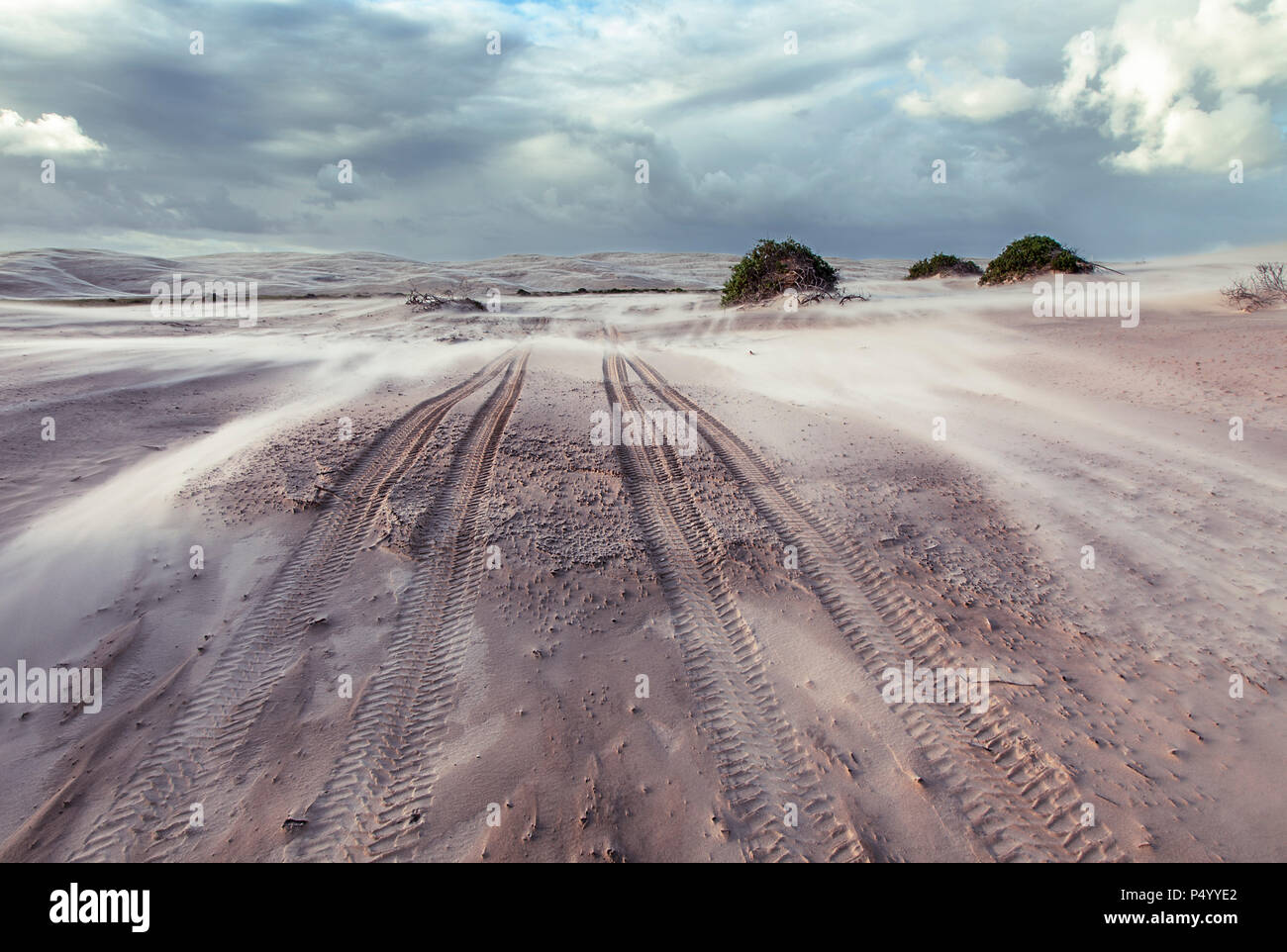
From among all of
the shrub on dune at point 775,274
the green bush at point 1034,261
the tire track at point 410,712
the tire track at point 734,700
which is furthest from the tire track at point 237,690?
the green bush at point 1034,261

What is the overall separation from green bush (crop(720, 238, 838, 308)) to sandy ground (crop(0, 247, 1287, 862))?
10.6 m

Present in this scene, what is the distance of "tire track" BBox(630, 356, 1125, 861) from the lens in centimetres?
281

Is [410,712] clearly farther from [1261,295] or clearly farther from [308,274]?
[308,274]

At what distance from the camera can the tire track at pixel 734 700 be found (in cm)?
281

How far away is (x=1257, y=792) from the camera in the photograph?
2.91 meters

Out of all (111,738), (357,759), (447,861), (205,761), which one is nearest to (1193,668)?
(447,861)

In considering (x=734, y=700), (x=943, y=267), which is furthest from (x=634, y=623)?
(x=943, y=267)

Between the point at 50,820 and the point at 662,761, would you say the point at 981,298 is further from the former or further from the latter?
the point at 50,820

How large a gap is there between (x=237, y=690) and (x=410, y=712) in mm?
925

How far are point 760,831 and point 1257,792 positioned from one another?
2.28 m

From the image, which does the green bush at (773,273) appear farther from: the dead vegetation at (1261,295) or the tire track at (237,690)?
the tire track at (237,690)

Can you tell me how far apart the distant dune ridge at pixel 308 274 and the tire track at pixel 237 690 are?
75.8 feet

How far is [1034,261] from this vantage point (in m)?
20.0

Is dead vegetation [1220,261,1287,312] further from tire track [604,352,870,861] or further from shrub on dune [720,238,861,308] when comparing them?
tire track [604,352,870,861]
